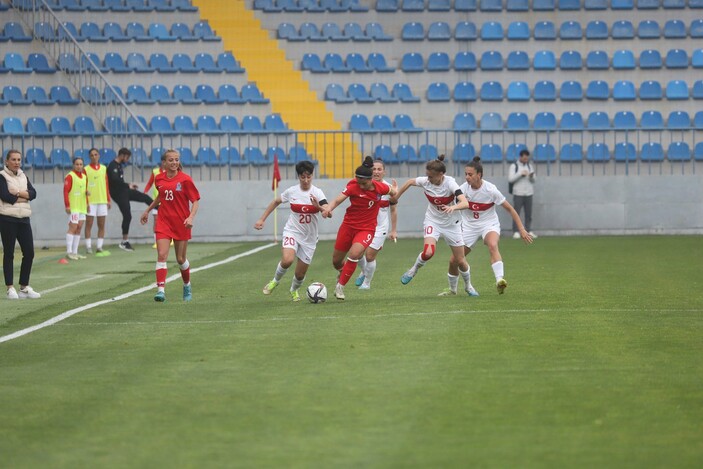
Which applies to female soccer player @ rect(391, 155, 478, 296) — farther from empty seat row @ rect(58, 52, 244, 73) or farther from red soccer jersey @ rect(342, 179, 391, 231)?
empty seat row @ rect(58, 52, 244, 73)

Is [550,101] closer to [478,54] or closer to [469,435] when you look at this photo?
[478,54]

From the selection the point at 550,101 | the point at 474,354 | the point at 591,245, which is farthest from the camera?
the point at 550,101

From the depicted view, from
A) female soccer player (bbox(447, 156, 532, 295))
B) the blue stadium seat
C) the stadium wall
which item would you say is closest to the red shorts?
female soccer player (bbox(447, 156, 532, 295))

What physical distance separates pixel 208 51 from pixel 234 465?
1213 inches

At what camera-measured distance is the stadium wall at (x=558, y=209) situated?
103ft

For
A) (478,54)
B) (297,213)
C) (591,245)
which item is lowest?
(591,245)

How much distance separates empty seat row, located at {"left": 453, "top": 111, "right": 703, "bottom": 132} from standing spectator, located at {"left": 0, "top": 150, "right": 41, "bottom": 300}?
1907cm

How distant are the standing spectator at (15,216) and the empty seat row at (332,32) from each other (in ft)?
66.5

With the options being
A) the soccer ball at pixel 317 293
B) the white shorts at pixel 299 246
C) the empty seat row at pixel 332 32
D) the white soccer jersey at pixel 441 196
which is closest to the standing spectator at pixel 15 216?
the white shorts at pixel 299 246

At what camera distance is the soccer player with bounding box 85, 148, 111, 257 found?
2672 centimetres

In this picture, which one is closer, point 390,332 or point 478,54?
point 390,332

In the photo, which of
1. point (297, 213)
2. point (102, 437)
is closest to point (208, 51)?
point (297, 213)

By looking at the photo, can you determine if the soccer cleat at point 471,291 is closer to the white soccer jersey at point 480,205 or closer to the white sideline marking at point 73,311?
the white soccer jersey at point 480,205

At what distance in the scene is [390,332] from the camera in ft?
40.1
